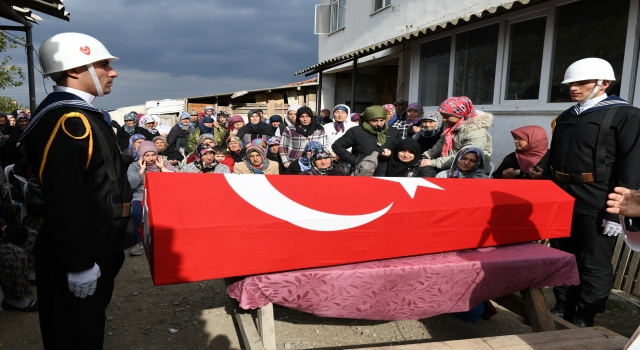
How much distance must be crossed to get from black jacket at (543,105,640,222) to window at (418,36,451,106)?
14.7ft

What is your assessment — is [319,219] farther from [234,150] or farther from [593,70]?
[234,150]

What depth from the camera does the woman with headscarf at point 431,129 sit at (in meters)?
5.07

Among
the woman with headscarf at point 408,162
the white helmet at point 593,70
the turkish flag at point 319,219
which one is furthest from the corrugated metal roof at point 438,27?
the turkish flag at point 319,219

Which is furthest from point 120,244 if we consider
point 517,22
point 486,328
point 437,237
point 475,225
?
point 517,22

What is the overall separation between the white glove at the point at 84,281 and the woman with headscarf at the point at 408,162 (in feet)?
10.1

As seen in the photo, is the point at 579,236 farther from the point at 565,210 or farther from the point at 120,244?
the point at 120,244

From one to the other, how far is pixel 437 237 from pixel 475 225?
0.29 m

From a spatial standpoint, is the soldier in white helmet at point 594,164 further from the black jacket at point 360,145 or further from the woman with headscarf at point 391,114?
the woman with headscarf at point 391,114

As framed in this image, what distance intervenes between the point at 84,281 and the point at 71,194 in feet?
1.22

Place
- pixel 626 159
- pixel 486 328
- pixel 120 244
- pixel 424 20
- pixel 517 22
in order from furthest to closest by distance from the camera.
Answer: pixel 424 20, pixel 517 22, pixel 486 328, pixel 626 159, pixel 120 244

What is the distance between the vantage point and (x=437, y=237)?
2318 mm

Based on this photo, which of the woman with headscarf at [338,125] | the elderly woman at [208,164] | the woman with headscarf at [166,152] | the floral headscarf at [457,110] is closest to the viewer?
the floral headscarf at [457,110]

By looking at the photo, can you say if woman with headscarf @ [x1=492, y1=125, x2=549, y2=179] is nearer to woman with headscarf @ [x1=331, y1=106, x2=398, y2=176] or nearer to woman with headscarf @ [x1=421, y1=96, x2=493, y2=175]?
woman with headscarf @ [x1=421, y1=96, x2=493, y2=175]

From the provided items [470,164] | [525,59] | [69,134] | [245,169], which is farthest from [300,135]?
[69,134]
